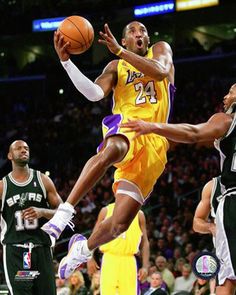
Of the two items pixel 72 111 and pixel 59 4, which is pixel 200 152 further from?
pixel 59 4

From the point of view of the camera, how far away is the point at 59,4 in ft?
86.6

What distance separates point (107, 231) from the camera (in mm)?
5883

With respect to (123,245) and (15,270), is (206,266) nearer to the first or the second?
(123,245)

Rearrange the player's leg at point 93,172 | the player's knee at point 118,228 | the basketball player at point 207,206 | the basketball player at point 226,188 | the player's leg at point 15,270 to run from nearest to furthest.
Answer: the basketball player at point 226,188, the player's leg at point 93,172, the player's knee at point 118,228, the basketball player at point 207,206, the player's leg at point 15,270

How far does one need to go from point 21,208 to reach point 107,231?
2049mm

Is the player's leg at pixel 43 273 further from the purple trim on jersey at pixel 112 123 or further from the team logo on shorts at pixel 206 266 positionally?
the purple trim on jersey at pixel 112 123

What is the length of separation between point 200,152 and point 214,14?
28.2ft

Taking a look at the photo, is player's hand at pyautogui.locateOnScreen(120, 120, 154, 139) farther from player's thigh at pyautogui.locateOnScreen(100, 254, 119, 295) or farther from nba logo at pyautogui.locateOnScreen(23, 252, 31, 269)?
player's thigh at pyautogui.locateOnScreen(100, 254, 119, 295)

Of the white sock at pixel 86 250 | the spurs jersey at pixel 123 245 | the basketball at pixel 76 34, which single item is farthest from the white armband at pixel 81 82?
the spurs jersey at pixel 123 245

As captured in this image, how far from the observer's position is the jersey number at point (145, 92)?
6.14 m

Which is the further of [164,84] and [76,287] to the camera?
[76,287]

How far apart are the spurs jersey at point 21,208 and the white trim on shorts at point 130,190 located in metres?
1.97

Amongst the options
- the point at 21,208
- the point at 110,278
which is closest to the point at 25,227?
the point at 21,208

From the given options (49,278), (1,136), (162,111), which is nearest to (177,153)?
(1,136)
